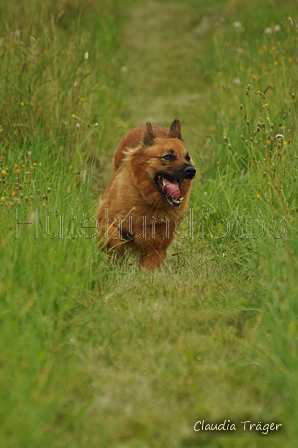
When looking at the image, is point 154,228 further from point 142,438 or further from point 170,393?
point 142,438

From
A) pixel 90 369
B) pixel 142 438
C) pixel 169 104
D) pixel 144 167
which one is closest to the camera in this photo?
pixel 142 438

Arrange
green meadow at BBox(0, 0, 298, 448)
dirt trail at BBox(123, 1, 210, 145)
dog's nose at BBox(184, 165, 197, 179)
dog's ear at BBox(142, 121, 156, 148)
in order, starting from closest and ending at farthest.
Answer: green meadow at BBox(0, 0, 298, 448)
dog's nose at BBox(184, 165, 197, 179)
dog's ear at BBox(142, 121, 156, 148)
dirt trail at BBox(123, 1, 210, 145)

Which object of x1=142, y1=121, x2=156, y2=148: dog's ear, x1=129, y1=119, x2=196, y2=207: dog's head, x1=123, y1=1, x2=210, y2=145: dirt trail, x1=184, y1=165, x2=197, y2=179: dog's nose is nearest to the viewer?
x1=184, y1=165, x2=197, y2=179: dog's nose

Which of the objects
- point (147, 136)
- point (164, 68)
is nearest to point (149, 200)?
point (147, 136)

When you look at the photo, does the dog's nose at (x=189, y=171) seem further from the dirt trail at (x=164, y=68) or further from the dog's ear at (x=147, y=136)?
the dirt trail at (x=164, y=68)

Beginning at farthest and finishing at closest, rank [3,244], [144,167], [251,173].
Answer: [251,173]
[144,167]
[3,244]

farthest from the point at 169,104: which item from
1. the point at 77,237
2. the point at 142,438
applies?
the point at 142,438

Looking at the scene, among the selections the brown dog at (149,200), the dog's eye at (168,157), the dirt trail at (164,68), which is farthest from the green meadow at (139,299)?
the dirt trail at (164,68)

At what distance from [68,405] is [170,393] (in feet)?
1.68

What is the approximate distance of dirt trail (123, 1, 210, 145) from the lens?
877 centimetres

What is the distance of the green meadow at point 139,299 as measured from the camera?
2.56 meters

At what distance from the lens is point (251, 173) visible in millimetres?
5059

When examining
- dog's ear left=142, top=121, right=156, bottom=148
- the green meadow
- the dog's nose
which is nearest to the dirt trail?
the green meadow

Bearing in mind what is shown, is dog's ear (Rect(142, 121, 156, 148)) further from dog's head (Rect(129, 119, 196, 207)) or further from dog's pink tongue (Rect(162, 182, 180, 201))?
dog's pink tongue (Rect(162, 182, 180, 201))
